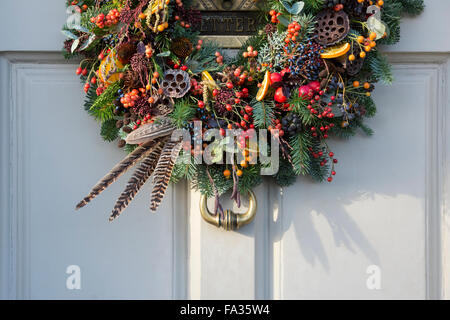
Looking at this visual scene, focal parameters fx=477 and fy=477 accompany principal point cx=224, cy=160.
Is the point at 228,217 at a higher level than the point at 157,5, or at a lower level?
lower

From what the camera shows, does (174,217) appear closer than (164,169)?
No

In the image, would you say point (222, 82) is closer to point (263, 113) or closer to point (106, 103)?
point (263, 113)

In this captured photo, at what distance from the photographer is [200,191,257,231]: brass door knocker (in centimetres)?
96

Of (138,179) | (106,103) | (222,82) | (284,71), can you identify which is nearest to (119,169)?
(138,179)

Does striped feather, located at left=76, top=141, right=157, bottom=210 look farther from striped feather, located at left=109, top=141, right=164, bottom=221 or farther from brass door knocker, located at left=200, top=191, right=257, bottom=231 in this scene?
brass door knocker, located at left=200, top=191, right=257, bottom=231

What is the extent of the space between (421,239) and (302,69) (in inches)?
18.2

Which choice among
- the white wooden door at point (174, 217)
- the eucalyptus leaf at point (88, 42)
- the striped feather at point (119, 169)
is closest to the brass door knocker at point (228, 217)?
the white wooden door at point (174, 217)

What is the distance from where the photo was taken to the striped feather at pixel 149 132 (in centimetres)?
86

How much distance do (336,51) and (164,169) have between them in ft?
1.26

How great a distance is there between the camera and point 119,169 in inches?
34.1

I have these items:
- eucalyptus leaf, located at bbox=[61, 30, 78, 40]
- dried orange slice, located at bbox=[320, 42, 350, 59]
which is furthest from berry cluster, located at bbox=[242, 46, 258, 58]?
eucalyptus leaf, located at bbox=[61, 30, 78, 40]

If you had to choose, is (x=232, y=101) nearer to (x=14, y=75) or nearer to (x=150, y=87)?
(x=150, y=87)

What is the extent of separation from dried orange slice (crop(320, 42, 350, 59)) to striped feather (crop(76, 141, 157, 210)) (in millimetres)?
361

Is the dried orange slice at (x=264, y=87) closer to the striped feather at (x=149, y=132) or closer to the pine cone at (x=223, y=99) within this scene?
the pine cone at (x=223, y=99)
